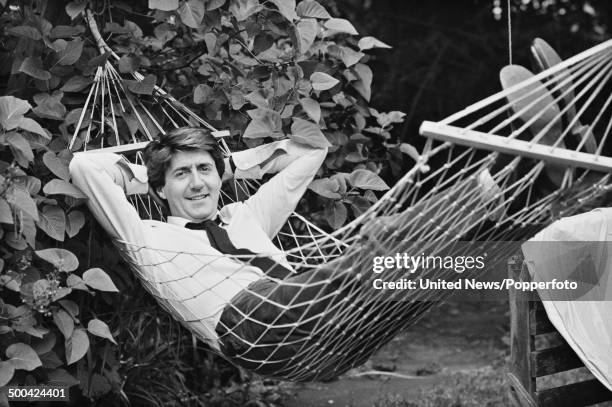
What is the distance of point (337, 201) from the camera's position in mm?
2867

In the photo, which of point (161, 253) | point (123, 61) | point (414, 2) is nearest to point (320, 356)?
point (161, 253)

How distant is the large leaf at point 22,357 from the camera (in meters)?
2.24

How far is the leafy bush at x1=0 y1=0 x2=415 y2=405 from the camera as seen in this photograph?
2.28 meters

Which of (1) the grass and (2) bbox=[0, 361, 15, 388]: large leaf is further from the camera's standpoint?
(1) the grass

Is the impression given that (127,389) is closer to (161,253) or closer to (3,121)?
(161,253)

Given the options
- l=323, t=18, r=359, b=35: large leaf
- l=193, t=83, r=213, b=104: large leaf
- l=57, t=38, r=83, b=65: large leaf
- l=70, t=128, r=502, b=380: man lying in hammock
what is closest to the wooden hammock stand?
l=70, t=128, r=502, b=380: man lying in hammock

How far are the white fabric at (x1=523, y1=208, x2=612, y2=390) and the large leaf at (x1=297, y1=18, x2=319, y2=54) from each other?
0.89m

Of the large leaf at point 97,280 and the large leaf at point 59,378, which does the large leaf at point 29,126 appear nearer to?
the large leaf at point 97,280

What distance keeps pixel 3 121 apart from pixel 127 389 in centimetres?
120

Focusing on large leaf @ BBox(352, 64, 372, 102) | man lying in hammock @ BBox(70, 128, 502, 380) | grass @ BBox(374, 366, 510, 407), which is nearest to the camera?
man lying in hammock @ BBox(70, 128, 502, 380)

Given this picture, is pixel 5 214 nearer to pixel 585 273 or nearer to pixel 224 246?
pixel 224 246

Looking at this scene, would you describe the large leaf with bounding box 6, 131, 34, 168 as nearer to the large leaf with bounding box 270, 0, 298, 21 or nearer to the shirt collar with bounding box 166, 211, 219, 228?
the shirt collar with bounding box 166, 211, 219, 228

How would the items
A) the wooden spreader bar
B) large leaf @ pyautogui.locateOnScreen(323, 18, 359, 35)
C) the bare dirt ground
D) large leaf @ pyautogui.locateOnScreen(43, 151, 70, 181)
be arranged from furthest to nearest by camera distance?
the bare dirt ground, large leaf @ pyautogui.locateOnScreen(323, 18, 359, 35), large leaf @ pyautogui.locateOnScreen(43, 151, 70, 181), the wooden spreader bar

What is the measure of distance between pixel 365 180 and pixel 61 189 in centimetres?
99
